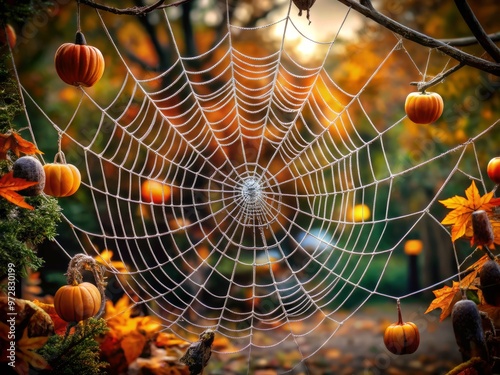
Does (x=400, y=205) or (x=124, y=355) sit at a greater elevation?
(x=400, y=205)

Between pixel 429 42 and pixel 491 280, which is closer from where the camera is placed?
pixel 491 280

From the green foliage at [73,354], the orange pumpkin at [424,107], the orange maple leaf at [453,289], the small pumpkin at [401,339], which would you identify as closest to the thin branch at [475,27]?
the orange pumpkin at [424,107]

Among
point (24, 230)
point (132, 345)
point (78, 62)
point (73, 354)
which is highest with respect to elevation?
point (78, 62)

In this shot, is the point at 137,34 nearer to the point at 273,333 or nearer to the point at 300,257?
the point at 300,257

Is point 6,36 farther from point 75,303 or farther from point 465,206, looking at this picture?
point 465,206

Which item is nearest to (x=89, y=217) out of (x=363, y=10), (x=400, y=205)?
(x=363, y=10)

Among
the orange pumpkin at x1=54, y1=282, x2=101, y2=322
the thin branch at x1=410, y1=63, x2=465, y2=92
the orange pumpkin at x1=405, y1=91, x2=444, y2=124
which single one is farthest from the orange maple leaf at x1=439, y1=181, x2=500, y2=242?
the orange pumpkin at x1=54, y1=282, x2=101, y2=322

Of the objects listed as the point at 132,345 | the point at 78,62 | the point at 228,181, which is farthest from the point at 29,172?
the point at 228,181

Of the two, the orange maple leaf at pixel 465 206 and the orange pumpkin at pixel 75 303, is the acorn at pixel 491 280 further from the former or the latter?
the orange pumpkin at pixel 75 303
